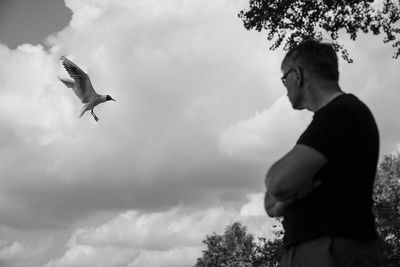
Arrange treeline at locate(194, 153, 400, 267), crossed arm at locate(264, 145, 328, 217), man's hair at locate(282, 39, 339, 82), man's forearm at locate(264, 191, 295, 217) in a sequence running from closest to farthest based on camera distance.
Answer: crossed arm at locate(264, 145, 328, 217), man's forearm at locate(264, 191, 295, 217), man's hair at locate(282, 39, 339, 82), treeline at locate(194, 153, 400, 267)

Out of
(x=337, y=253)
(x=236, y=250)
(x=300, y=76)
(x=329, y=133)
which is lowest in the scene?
(x=337, y=253)

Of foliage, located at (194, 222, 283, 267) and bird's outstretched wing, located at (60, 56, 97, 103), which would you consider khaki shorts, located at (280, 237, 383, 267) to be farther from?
foliage, located at (194, 222, 283, 267)

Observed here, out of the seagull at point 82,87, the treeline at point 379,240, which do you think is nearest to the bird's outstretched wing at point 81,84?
the seagull at point 82,87

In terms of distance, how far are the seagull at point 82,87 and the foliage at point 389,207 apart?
30.8ft

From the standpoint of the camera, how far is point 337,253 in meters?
2.96

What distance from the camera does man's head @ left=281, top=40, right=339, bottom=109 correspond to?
3.25m

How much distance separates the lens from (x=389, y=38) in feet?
52.1

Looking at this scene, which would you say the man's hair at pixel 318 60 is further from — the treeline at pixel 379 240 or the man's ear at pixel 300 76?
the treeline at pixel 379 240

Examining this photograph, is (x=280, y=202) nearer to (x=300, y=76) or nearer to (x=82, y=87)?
(x=300, y=76)

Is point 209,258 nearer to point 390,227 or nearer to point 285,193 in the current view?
point 390,227

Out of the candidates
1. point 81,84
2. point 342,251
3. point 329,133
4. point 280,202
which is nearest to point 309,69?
point 329,133

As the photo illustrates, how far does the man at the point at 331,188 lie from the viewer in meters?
2.95

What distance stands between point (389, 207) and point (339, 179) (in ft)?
92.9

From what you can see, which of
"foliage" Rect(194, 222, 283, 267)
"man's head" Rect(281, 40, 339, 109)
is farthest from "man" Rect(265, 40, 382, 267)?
"foliage" Rect(194, 222, 283, 267)
